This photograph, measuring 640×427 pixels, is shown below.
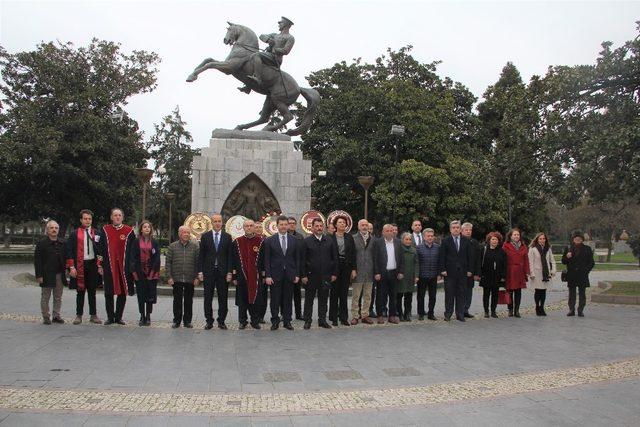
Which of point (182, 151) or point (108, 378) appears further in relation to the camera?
point (182, 151)

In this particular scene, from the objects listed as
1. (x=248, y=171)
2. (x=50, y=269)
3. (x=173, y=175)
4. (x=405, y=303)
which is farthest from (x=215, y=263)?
(x=173, y=175)

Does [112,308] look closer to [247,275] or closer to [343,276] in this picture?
[247,275]

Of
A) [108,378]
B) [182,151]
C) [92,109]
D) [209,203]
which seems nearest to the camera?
[108,378]

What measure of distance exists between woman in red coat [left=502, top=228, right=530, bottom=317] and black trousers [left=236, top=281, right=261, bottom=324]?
4.99m

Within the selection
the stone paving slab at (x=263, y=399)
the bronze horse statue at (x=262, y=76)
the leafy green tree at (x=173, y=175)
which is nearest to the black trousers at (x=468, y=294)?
the stone paving slab at (x=263, y=399)

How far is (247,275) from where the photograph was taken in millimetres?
9766

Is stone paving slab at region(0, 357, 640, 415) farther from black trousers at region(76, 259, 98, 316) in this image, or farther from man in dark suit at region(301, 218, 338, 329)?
black trousers at region(76, 259, 98, 316)

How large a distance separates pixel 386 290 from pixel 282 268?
2.09 meters

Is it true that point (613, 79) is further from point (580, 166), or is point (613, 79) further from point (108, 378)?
point (108, 378)

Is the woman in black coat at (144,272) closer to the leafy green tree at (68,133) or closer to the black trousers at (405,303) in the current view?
the black trousers at (405,303)

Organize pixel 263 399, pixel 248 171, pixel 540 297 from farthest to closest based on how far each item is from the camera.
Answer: pixel 248 171, pixel 540 297, pixel 263 399

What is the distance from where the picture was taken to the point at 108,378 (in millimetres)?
6031

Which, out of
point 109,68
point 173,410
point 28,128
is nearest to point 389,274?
point 173,410

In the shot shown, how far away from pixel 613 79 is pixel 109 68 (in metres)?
24.7
